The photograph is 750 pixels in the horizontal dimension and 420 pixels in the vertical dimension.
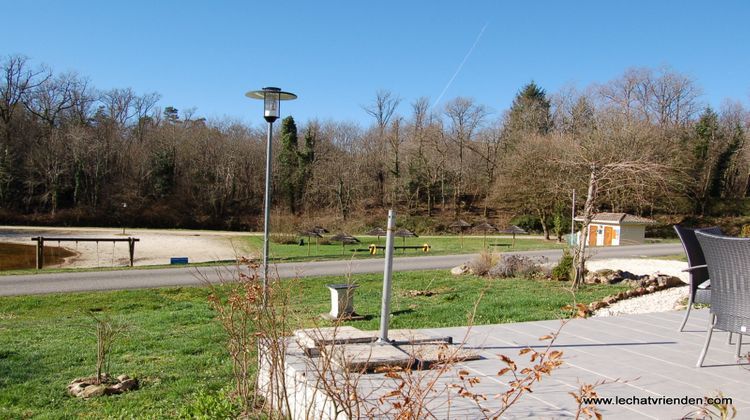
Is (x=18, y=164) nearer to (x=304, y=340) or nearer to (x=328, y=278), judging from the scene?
(x=328, y=278)

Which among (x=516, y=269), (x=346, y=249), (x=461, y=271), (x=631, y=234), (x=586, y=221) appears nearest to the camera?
(x=586, y=221)

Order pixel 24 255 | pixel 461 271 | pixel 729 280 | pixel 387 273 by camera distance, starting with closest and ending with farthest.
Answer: pixel 729 280 → pixel 387 273 → pixel 461 271 → pixel 24 255

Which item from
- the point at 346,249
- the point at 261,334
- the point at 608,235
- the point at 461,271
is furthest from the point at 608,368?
the point at 608,235

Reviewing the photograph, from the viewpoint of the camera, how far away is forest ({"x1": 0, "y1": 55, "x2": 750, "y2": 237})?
39.5m

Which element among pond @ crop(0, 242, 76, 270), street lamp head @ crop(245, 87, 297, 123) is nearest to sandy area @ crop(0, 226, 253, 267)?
pond @ crop(0, 242, 76, 270)

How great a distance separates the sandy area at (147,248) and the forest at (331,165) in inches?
324

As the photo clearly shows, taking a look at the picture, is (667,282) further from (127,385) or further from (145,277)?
(145,277)

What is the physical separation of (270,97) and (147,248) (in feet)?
71.6

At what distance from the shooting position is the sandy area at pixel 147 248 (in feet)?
71.2

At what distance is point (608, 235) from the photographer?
1085 inches

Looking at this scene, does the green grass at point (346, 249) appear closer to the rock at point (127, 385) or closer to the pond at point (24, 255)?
the pond at point (24, 255)

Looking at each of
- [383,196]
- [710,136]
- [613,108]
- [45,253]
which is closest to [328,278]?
[45,253]

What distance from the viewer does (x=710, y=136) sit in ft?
138

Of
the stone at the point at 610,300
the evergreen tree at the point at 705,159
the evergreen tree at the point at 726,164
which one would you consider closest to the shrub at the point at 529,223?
the evergreen tree at the point at 705,159
